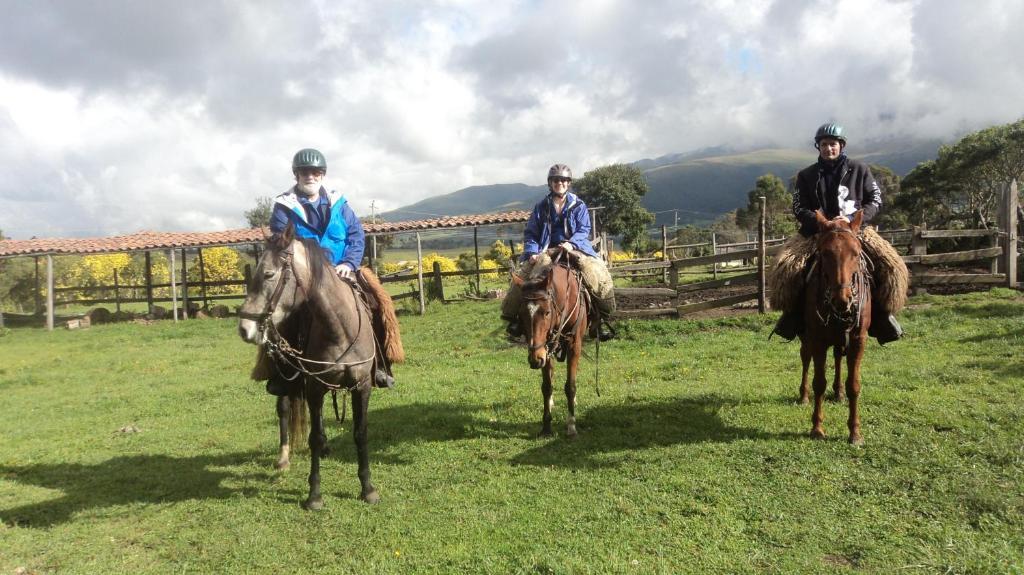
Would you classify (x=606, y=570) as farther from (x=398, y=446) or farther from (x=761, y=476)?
(x=398, y=446)

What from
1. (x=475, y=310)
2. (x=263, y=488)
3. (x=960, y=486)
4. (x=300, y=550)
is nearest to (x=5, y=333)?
(x=475, y=310)

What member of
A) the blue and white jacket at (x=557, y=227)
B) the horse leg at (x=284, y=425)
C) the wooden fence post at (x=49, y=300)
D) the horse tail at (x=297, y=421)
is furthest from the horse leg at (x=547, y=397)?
the wooden fence post at (x=49, y=300)

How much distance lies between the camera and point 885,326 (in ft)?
19.0

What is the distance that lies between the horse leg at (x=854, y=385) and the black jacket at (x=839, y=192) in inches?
52.1

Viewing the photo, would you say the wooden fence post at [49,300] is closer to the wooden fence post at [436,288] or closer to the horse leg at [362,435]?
the wooden fence post at [436,288]

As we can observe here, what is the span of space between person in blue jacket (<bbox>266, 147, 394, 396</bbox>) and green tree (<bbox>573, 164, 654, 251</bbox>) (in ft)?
174

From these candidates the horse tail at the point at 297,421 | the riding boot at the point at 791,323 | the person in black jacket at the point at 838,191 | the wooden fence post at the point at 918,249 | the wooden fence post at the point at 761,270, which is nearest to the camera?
the horse tail at the point at 297,421

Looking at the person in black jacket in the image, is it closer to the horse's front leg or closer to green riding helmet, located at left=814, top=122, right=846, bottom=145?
green riding helmet, located at left=814, top=122, right=846, bottom=145

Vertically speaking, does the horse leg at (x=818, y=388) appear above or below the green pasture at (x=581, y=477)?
above

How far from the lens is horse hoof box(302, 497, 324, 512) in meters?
4.83

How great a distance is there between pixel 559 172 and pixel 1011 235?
463 inches

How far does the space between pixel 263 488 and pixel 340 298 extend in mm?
2275

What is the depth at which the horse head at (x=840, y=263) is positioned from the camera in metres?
5.05

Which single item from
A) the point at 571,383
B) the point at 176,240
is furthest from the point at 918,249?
the point at 176,240
